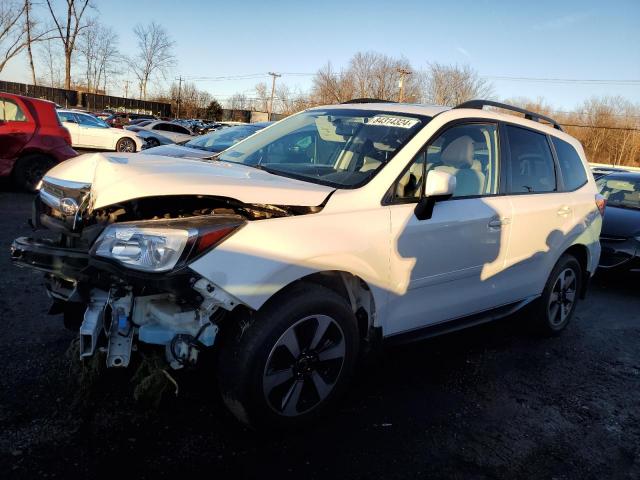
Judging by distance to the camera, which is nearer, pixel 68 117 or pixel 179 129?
pixel 68 117

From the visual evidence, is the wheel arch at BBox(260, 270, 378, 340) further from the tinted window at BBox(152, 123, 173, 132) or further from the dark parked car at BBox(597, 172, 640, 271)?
the tinted window at BBox(152, 123, 173, 132)

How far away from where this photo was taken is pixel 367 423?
292cm

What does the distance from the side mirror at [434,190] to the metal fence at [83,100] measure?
4144 centimetres

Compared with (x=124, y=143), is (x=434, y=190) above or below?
above

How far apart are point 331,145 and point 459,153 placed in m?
0.90

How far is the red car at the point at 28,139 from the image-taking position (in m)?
8.88

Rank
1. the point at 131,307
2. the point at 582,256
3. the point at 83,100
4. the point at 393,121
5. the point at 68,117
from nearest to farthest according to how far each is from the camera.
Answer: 1. the point at 131,307
2. the point at 393,121
3. the point at 582,256
4. the point at 68,117
5. the point at 83,100

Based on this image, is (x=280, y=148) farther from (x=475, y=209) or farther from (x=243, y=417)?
(x=243, y=417)

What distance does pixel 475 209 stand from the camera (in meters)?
3.45

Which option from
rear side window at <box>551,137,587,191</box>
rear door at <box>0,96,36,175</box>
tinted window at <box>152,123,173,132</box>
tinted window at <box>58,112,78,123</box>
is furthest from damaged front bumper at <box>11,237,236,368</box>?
tinted window at <box>152,123,173,132</box>

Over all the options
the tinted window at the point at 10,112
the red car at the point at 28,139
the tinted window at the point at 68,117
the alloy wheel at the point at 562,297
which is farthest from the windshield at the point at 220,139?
the tinted window at the point at 68,117

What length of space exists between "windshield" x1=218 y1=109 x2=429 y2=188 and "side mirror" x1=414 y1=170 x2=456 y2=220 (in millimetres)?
313

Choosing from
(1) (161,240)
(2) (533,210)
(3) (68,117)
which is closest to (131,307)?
(1) (161,240)

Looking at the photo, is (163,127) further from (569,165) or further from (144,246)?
(144,246)
